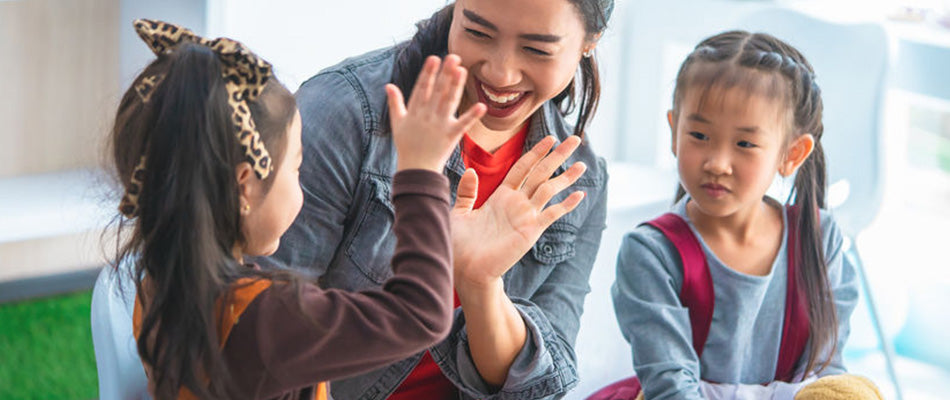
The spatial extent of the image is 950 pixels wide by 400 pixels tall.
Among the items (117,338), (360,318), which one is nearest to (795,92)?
(360,318)

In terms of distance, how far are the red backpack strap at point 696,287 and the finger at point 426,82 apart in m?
0.64

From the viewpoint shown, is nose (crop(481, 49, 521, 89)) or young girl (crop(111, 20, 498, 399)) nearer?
young girl (crop(111, 20, 498, 399))

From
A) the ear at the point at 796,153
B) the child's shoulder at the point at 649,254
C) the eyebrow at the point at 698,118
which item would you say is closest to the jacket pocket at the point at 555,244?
the child's shoulder at the point at 649,254

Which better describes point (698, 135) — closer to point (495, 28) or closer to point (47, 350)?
point (495, 28)

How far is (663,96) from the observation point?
110 inches

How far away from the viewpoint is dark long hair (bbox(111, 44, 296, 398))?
0.94m

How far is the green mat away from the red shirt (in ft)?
4.32

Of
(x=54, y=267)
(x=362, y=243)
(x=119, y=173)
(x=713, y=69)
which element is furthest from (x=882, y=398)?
(x=54, y=267)

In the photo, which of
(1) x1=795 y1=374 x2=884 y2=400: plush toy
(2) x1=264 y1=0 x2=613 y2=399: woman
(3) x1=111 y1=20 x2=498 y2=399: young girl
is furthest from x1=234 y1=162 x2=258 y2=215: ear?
(1) x1=795 y1=374 x2=884 y2=400: plush toy

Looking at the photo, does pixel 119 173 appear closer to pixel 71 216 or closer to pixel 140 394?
pixel 140 394

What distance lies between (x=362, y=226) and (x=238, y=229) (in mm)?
303

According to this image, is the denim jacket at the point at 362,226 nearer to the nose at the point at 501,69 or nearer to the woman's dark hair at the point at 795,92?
the nose at the point at 501,69

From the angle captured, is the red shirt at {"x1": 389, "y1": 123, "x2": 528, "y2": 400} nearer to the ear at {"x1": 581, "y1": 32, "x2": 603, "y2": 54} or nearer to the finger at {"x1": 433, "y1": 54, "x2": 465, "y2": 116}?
the ear at {"x1": 581, "y1": 32, "x2": 603, "y2": 54}

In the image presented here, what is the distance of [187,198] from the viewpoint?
3.13 feet
